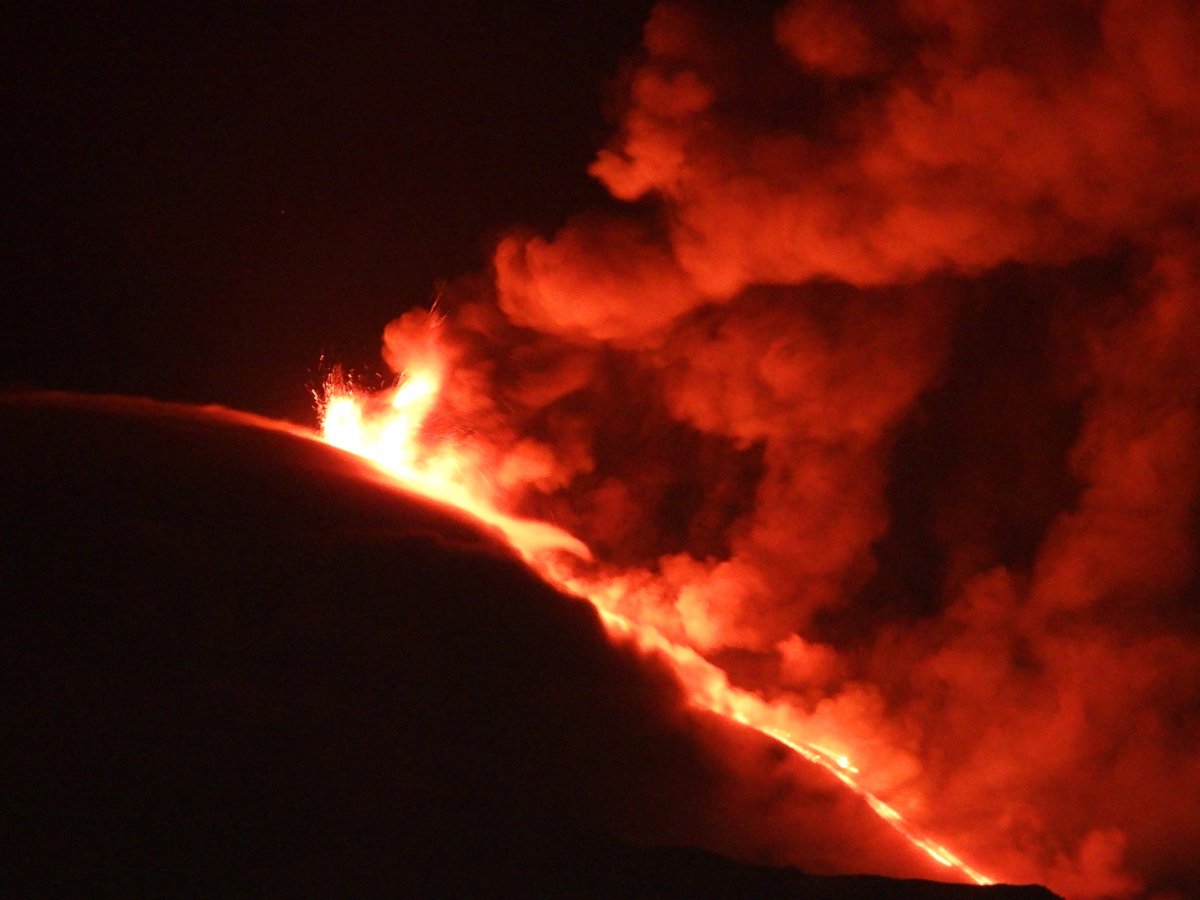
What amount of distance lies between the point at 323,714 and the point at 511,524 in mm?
3005

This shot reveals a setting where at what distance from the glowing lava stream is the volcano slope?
0.26 meters

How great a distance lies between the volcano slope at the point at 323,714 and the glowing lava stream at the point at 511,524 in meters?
0.26

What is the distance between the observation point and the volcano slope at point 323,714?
3904 mm

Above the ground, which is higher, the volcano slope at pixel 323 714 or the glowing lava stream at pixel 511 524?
the glowing lava stream at pixel 511 524

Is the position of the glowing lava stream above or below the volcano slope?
above

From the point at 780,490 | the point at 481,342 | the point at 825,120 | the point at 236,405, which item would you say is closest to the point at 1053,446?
the point at 780,490

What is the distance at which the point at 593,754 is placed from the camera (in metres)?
5.25

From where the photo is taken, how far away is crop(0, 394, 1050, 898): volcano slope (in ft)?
12.8

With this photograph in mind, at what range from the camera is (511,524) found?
7.46m

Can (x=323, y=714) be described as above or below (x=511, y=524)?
below

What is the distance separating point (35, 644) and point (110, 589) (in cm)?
40

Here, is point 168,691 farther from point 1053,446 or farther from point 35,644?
point 1053,446

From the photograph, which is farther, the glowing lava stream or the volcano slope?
the glowing lava stream

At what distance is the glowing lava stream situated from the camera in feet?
21.4
